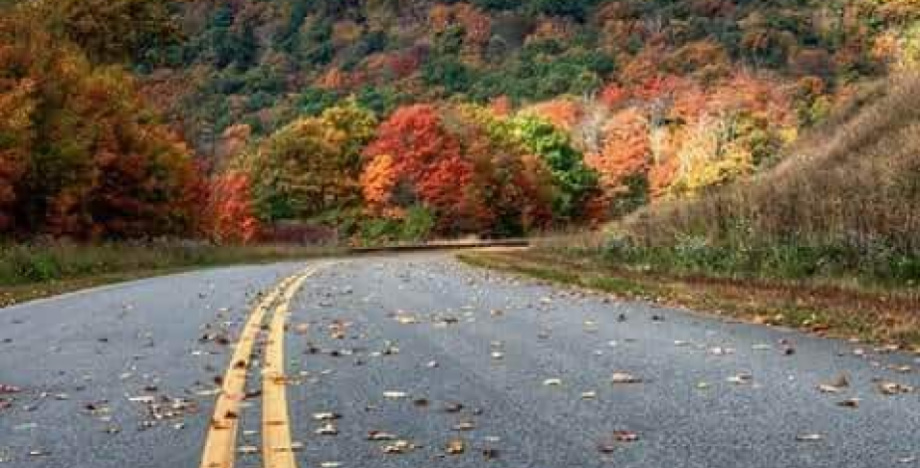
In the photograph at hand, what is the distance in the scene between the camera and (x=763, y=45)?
9806 centimetres

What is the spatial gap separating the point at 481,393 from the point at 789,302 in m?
6.91

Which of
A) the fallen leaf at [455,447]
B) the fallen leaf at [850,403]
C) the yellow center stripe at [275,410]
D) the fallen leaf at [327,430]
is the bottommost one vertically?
the fallen leaf at [850,403]

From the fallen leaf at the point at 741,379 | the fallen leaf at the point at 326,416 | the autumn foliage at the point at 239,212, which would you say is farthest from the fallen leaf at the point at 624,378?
the autumn foliage at the point at 239,212

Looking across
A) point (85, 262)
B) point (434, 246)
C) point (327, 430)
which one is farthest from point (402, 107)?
point (327, 430)

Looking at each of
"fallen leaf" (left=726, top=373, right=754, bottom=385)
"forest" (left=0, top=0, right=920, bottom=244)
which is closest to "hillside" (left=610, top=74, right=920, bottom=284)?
"forest" (left=0, top=0, right=920, bottom=244)

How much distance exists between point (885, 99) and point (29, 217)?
24.4 m

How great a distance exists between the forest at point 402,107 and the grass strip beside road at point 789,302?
1333cm

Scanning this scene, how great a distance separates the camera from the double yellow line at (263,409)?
569 centimetres

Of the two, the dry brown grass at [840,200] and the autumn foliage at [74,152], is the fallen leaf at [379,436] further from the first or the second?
the autumn foliage at [74,152]

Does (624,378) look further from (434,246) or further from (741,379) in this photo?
(434,246)

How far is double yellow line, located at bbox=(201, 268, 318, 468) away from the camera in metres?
5.69

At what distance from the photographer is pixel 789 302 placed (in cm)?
1341

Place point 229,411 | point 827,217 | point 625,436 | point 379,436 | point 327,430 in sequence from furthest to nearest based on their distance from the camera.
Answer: point 827,217
point 229,411
point 327,430
point 379,436
point 625,436

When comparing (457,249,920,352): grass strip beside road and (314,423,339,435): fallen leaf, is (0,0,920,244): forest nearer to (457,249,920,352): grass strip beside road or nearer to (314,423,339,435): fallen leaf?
(457,249,920,352): grass strip beside road
